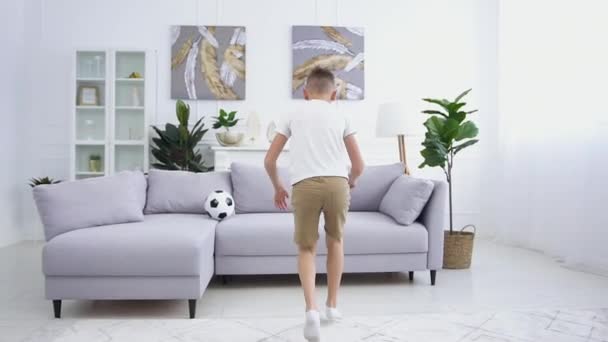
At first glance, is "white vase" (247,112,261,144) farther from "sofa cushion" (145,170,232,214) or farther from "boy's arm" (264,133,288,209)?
"boy's arm" (264,133,288,209)

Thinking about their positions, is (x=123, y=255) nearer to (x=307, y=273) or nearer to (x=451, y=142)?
(x=307, y=273)

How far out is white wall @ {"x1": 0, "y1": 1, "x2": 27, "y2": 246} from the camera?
15.7ft

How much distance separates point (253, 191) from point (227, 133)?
1.39 meters

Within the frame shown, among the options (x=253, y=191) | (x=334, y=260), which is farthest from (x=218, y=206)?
(x=334, y=260)

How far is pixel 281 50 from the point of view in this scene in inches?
211

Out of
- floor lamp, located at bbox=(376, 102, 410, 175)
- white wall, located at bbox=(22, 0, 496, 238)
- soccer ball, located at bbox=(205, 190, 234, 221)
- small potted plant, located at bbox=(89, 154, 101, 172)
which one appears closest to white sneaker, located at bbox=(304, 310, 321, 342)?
soccer ball, located at bbox=(205, 190, 234, 221)

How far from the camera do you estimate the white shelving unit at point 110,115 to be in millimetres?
4945

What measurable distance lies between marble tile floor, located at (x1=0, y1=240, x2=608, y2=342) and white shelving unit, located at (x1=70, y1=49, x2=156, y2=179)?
5.32ft

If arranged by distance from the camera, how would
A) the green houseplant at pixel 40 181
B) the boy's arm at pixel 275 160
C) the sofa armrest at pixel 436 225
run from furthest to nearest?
the green houseplant at pixel 40 181 → the sofa armrest at pixel 436 225 → the boy's arm at pixel 275 160


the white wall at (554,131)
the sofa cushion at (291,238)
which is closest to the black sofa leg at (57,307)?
the sofa cushion at (291,238)

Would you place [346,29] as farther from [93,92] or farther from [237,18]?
[93,92]

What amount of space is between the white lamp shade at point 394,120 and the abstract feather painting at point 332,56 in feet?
2.97

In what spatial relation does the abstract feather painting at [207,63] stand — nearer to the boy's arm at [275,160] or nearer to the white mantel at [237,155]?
the white mantel at [237,155]

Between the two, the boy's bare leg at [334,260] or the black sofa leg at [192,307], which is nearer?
the boy's bare leg at [334,260]
